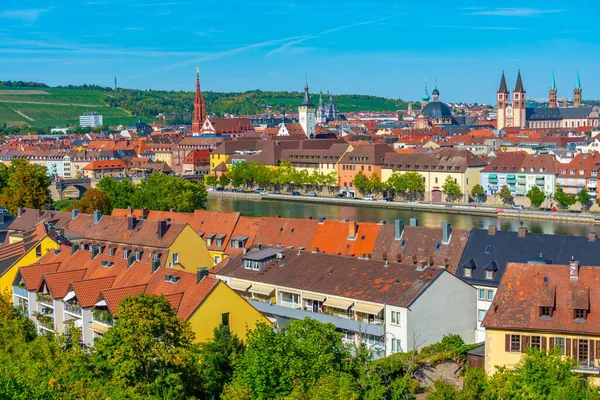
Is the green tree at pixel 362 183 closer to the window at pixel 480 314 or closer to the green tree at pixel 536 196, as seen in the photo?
the green tree at pixel 536 196

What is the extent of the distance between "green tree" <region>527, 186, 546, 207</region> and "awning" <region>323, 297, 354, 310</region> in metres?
40.2

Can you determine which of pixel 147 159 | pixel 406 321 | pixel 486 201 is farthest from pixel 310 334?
pixel 147 159

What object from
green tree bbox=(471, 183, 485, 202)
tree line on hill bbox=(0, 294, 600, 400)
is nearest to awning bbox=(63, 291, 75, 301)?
tree line on hill bbox=(0, 294, 600, 400)

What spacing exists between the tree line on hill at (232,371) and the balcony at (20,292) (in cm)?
611

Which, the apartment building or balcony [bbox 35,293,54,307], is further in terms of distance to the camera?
balcony [bbox 35,293,54,307]

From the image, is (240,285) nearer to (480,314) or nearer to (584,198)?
(480,314)

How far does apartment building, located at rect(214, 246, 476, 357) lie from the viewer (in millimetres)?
19453

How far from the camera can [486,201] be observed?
206 ft

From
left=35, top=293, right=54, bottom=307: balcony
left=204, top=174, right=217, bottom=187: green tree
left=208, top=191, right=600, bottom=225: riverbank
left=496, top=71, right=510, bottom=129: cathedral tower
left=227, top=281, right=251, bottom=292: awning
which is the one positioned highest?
left=496, top=71, right=510, bottom=129: cathedral tower

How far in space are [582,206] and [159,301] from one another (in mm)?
46751

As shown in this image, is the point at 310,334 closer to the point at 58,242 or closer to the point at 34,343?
the point at 34,343

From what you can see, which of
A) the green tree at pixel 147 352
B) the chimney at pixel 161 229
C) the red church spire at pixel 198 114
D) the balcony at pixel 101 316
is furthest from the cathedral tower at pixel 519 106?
the green tree at pixel 147 352

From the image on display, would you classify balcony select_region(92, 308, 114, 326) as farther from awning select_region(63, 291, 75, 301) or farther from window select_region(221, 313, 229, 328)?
window select_region(221, 313, 229, 328)

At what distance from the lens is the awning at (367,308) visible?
767 inches
